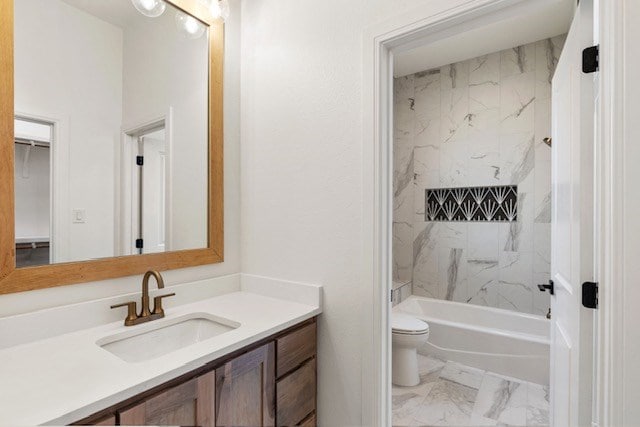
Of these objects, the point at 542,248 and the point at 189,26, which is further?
the point at 542,248

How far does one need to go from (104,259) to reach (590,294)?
5.63 ft

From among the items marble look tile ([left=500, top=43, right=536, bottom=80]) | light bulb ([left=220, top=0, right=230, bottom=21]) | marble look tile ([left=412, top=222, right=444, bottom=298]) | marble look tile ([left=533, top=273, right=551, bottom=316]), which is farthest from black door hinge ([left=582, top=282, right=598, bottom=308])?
marble look tile ([left=500, top=43, right=536, bottom=80])

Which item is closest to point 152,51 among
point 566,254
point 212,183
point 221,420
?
point 212,183

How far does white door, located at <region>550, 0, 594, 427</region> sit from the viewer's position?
1.01m

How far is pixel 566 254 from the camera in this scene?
1244 millimetres

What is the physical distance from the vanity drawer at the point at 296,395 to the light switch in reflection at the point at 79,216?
99 cm

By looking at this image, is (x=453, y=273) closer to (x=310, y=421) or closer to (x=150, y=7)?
(x=310, y=421)

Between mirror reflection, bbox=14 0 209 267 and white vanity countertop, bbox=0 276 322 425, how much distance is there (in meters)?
0.30

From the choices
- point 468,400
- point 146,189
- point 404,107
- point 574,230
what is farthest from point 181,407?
point 404,107

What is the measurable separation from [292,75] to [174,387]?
4.53 ft

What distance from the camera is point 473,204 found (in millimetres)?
3002

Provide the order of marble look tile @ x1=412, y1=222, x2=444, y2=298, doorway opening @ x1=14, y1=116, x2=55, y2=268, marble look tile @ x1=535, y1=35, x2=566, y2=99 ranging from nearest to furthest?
doorway opening @ x1=14, y1=116, x2=55, y2=268 → marble look tile @ x1=535, y1=35, x2=566, y2=99 → marble look tile @ x1=412, y1=222, x2=444, y2=298

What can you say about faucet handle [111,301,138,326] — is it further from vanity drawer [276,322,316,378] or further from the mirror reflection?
vanity drawer [276,322,316,378]

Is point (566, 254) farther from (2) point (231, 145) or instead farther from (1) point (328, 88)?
(2) point (231, 145)
